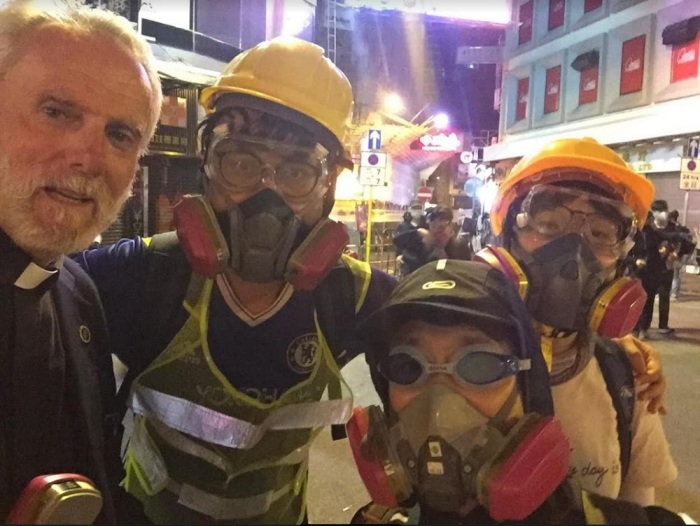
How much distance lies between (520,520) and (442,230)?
5874mm

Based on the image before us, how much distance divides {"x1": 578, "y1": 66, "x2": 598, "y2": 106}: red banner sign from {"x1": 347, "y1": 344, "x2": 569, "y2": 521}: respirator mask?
56.3 ft

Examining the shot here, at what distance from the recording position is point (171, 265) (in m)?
1.83

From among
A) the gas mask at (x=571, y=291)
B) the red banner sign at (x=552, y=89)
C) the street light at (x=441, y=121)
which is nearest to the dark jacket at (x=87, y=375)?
the gas mask at (x=571, y=291)

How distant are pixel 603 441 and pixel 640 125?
49.6ft

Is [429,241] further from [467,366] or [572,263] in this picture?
[467,366]

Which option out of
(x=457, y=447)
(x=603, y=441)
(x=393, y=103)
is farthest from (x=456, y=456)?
(x=393, y=103)

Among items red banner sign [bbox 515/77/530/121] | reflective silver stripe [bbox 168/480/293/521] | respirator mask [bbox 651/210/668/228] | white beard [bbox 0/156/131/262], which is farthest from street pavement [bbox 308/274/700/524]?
red banner sign [bbox 515/77/530/121]

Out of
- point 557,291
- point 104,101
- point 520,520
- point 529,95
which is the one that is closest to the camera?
point 520,520

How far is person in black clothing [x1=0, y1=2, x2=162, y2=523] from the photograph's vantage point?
1.37 metres

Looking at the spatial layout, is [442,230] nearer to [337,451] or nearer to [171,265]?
[337,451]

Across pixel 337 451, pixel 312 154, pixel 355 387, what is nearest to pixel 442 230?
pixel 355 387

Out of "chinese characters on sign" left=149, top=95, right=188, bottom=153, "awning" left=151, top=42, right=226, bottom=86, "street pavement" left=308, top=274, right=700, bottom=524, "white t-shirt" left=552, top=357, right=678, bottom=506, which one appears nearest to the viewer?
"white t-shirt" left=552, top=357, right=678, bottom=506

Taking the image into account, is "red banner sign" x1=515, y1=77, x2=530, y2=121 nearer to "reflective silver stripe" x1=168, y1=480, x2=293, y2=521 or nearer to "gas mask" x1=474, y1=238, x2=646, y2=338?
"gas mask" x1=474, y1=238, x2=646, y2=338

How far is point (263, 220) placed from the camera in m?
1.82
